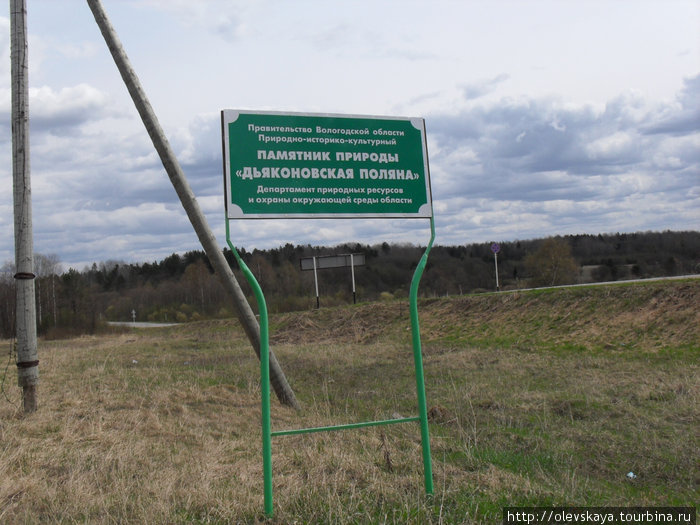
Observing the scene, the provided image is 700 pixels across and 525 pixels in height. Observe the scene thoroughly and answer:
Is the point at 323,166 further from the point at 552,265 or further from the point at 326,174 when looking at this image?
the point at 552,265

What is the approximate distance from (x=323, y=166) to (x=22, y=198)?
19.6 ft

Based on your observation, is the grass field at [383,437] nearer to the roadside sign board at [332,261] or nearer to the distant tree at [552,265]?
the roadside sign board at [332,261]

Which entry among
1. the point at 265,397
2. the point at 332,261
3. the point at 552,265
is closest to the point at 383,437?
the point at 265,397

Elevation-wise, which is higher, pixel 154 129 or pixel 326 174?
pixel 154 129

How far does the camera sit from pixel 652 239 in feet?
224

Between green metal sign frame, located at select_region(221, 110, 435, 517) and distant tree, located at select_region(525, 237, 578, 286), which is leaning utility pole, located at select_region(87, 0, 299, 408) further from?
distant tree, located at select_region(525, 237, 578, 286)

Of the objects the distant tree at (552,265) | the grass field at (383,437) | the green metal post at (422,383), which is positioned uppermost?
the distant tree at (552,265)

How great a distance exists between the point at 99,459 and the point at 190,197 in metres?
4.67

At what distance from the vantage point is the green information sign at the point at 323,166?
526cm

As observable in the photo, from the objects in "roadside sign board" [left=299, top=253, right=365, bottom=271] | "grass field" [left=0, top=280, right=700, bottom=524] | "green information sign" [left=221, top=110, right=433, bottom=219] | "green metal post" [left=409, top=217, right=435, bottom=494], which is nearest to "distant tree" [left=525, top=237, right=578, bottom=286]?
"roadside sign board" [left=299, top=253, right=365, bottom=271]

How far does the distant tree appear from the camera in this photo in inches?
1734

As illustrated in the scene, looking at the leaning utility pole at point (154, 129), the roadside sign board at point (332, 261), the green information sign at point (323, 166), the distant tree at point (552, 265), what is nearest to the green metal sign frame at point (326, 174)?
the green information sign at point (323, 166)

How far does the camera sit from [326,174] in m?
5.55

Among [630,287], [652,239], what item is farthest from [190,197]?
[652,239]
